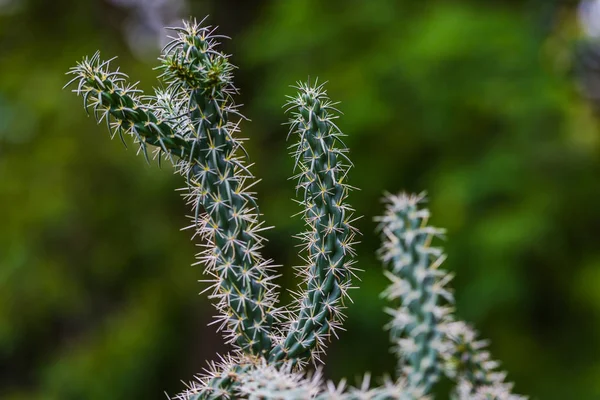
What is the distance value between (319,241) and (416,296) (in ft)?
0.83

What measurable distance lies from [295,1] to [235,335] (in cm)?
577

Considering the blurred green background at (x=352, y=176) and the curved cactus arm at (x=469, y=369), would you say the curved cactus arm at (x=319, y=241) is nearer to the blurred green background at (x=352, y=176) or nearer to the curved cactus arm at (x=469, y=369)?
the curved cactus arm at (x=469, y=369)

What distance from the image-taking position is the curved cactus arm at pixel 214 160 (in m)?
1.58

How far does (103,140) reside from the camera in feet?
27.0

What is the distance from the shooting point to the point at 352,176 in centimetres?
688

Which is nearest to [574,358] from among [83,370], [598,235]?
[598,235]

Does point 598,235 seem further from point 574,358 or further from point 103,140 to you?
point 103,140

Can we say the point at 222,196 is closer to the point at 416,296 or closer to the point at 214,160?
the point at 214,160

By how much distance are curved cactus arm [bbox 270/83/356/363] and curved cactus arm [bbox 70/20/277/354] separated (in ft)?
0.25

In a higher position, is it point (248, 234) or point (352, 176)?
point (352, 176)

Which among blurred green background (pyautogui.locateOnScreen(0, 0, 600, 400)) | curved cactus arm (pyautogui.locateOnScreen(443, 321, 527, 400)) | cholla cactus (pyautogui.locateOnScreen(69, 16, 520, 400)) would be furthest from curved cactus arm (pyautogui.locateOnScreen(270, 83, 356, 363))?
blurred green background (pyautogui.locateOnScreen(0, 0, 600, 400))

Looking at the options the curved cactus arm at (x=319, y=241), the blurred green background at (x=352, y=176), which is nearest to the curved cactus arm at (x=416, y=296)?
the curved cactus arm at (x=319, y=241)

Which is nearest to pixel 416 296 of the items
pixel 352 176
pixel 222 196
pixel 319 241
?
pixel 319 241

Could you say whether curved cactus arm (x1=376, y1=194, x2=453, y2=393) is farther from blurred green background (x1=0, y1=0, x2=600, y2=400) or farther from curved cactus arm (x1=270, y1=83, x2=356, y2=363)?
blurred green background (x1=0, y1=0, x2=600, y2=400)
